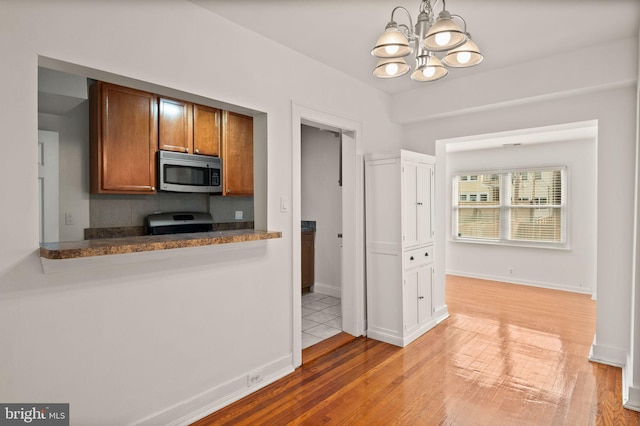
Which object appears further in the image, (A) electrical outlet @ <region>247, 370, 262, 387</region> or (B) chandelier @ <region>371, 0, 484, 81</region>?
(A) electrical outlet @ <region>247, 370, 262, 387</region>

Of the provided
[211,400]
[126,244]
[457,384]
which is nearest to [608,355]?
[457,384]

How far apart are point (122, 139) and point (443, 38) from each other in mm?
2888

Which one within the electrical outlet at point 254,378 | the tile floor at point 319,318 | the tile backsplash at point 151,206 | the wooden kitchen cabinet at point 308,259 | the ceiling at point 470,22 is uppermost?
the ceiling at point 470,22

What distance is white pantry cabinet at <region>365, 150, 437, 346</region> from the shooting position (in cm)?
346

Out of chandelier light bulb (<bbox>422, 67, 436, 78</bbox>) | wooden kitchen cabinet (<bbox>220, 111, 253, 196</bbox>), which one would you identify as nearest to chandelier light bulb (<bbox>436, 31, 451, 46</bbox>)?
chandelier light bulb (<bbox>422, 67, 436, 78</bbox>)

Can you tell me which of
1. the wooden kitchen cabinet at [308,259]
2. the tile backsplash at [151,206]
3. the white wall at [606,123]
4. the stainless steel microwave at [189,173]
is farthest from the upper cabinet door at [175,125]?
the white wall at [606,123]

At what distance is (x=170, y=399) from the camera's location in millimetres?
2145

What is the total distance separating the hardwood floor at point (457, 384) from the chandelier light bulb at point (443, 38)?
7.32ft

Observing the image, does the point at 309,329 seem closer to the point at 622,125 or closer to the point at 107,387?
the point at 107,387

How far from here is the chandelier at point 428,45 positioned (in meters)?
1.67

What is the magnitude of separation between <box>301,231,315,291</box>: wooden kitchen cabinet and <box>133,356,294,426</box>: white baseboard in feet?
7.64

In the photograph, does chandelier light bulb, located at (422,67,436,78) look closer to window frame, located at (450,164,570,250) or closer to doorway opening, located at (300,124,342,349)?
doorway opening, located at (300,124,342,349)

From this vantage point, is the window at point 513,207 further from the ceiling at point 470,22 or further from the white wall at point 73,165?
the white wall at point 73,165

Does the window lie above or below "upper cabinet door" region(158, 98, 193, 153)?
below
